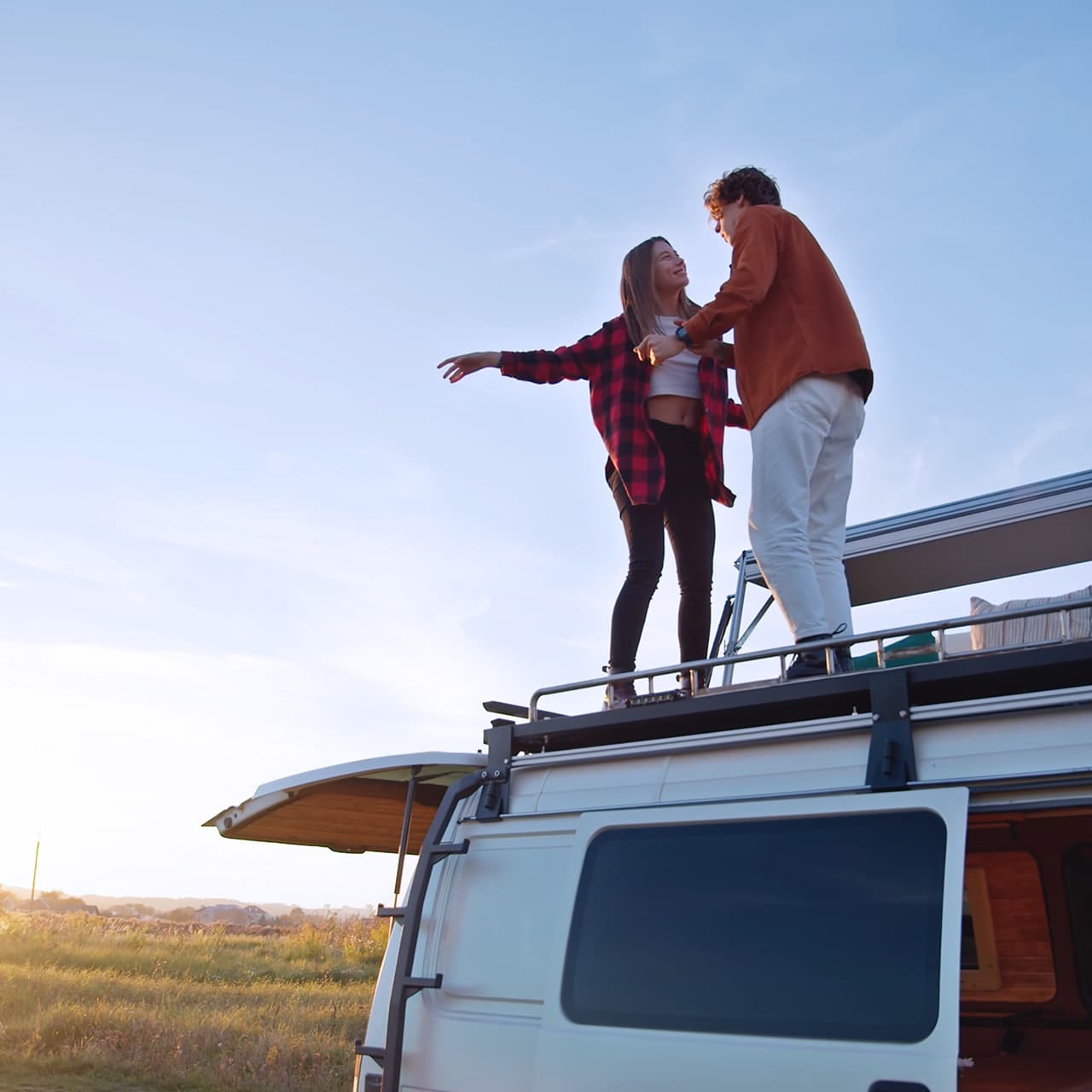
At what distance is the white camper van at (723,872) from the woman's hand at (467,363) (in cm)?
183

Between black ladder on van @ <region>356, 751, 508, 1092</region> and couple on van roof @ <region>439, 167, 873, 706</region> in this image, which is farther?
couple on van roof @ <region>439, 167, 873, 706</region>

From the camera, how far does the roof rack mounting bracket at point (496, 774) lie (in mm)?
3785

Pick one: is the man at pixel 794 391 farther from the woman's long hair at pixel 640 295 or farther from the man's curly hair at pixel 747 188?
the woman's long hair at pixel 640 295

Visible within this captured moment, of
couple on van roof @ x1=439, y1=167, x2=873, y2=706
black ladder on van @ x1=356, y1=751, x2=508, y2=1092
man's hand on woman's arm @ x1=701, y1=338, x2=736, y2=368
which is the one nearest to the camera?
black ladder on van @ x1=356, y1=751, x2=508, y2=1092

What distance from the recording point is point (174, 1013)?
15.4 m

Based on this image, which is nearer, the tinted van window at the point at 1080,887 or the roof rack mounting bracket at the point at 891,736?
the roof rack mounting bracket at the point at 891,736

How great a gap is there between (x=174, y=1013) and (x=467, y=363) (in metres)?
12.8

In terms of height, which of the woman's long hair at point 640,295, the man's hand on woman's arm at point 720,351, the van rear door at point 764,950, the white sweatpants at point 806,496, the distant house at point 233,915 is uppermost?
the woman's long hair at point 640,295

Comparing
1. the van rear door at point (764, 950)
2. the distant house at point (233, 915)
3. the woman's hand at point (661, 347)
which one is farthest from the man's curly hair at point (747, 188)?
the distant house at point (233, 915)

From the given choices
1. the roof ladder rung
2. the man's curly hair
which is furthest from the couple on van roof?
the roof ladder rung

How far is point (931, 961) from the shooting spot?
2707mm

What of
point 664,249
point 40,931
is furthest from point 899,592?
point 40,931

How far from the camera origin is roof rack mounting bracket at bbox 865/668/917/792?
2975 mm

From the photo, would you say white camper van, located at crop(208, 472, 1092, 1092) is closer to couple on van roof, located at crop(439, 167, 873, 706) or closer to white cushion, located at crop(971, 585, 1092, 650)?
white cushion, located at crop(971, 585, 1092, 650)
